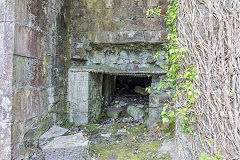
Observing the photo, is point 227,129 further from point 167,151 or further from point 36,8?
point 36,8

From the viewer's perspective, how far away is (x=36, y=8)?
3088 millimetres

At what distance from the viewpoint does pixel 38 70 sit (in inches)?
126

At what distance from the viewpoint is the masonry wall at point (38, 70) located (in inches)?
106

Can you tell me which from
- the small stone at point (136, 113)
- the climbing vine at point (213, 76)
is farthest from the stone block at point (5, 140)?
the small stone at point (136, 113)

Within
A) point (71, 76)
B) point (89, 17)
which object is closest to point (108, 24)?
point (89, 17)

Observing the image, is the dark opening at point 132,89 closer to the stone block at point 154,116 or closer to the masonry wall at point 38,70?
the stone block at point 154,116

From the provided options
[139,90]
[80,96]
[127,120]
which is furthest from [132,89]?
[80,96]

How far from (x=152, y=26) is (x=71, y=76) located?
196cm

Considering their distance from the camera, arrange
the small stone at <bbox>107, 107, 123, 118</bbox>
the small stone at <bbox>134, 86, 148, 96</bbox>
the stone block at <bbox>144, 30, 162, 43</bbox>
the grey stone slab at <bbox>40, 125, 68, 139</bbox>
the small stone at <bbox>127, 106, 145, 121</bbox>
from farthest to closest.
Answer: the small stone at <bbox>134, 86, 148, 96</bbox> < the small stone at <bbox>107, 107, 123, 118</bbox> < the small stone at <bbox>127, 106, 145, 121</bbox> < the stone block at <bbox>144, 30, 162, 43</bbox> < the grey stone slab at <bbox>40, 125, 68, 139</bbox>

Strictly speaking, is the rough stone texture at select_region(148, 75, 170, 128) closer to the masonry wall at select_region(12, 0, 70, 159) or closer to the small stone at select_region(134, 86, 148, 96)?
the masonry wall at select_region(12, 0, 70, 159)

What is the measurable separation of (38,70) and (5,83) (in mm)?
688

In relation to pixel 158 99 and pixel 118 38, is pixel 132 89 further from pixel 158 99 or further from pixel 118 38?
pixel 118 38

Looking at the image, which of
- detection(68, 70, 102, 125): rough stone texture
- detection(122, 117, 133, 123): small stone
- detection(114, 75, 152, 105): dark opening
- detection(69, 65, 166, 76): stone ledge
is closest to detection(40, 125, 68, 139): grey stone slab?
detection(68, 70, 102, 125): rough stone texture

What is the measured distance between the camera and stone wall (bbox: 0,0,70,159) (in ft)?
8.40
